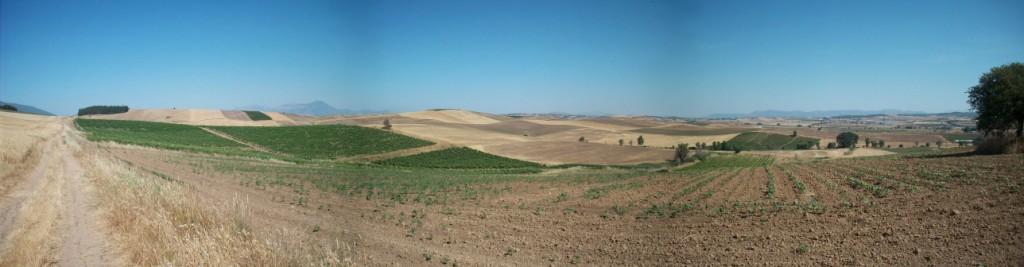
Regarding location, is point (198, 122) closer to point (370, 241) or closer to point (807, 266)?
point (370, 241)

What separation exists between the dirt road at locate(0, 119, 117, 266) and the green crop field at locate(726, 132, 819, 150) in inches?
2203

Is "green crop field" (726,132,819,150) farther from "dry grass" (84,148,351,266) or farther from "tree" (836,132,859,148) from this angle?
"dry grass" (84,148,351,266)

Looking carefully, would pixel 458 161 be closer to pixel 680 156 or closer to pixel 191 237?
pixel 680 156

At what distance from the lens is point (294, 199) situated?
35.3ft

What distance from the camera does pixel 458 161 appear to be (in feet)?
129

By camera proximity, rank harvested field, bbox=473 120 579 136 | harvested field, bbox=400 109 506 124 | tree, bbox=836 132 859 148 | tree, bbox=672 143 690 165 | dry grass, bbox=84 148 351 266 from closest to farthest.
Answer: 1. dry grass, bbox=84 148 351 266
2. tree, bbox=672 143 690 165
3. tree, bbox=836 132 859 148
4. harvested field, bbox=473 120 579 136
5. harvested field, bbox=400 109 506 124

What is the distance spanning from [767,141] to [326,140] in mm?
53768

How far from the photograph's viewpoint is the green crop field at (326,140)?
35562 mm

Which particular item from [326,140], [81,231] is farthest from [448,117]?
[81,231]

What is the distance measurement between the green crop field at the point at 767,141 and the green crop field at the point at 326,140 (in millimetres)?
37625

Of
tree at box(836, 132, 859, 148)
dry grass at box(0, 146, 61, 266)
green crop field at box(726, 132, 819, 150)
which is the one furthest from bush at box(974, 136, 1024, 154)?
tree at box(836, 132, 859, 148)

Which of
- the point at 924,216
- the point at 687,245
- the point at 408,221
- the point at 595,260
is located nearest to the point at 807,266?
the point at 687,245

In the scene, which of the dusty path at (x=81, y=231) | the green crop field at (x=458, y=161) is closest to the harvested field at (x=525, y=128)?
the green crop field at (x=458, y=161)

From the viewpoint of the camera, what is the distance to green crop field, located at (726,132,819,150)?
186 ft
